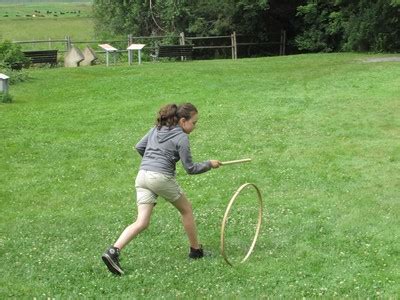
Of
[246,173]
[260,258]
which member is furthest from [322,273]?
[246,173]

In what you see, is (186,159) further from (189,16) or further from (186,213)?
(189,16)

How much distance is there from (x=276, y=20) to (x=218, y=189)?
32776 mm

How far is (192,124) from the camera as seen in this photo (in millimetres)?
7184

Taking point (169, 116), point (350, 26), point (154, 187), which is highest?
point (350, 26)

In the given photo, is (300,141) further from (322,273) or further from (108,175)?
(322,273)

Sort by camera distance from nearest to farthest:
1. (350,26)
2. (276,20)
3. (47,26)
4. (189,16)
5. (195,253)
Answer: (195,253) < (350,26) < (189,16) < (276,20) < (47,26)

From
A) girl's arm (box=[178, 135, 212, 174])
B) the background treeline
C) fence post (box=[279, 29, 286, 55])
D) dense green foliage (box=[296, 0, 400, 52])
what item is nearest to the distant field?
the background treeline

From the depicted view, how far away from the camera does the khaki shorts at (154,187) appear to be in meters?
7.16

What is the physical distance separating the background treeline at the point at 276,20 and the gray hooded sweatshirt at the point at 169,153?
28.8 metres

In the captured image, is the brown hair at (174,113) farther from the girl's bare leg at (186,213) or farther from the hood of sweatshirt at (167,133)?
the girl's bare leg at (186,213)

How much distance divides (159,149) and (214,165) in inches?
25.4

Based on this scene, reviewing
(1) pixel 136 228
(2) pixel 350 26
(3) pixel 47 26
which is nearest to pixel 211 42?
(2) pixel 350 26

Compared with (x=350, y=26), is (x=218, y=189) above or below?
below

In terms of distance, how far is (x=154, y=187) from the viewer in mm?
7188
